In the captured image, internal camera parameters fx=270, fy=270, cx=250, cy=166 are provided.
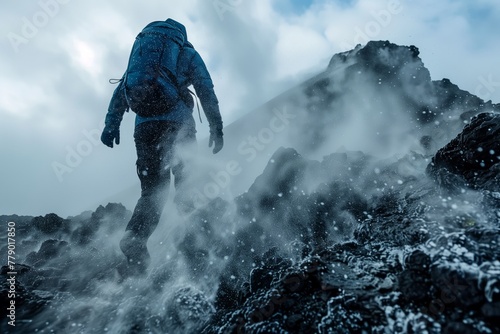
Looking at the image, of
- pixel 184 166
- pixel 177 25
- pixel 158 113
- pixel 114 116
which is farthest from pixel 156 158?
pixel 177 25

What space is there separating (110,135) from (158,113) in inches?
30.9

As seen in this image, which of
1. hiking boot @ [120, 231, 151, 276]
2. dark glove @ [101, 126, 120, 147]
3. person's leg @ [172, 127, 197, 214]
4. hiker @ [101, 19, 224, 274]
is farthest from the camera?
dark glove @ [101, 126, 120, 147]

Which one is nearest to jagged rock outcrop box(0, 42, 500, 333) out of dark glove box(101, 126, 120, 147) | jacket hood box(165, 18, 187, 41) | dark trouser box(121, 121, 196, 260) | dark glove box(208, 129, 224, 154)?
dark trouser box(121, 121, 196, 260)

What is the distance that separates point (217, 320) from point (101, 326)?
0.89 meters

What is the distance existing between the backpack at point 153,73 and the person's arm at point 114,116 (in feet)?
1.48

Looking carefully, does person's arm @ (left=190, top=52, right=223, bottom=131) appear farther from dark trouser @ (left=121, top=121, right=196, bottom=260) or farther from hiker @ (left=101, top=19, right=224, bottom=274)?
→ dark trouser @ (left=121, top=121, right=196, bottom=260)

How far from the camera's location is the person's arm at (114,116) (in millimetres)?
3213

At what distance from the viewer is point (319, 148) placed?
7012 millimetres

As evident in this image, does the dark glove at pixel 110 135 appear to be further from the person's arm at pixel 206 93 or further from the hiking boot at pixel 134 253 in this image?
the hiking boot at pixel 134 253

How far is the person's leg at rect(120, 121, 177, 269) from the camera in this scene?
2.73 meters

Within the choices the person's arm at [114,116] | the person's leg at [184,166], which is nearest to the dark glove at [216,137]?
the person's leg at [184,166]

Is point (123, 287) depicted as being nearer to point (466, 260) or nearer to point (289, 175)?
point (289, 175)

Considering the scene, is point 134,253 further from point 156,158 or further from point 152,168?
point 156,158

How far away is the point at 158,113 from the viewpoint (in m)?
2.89
